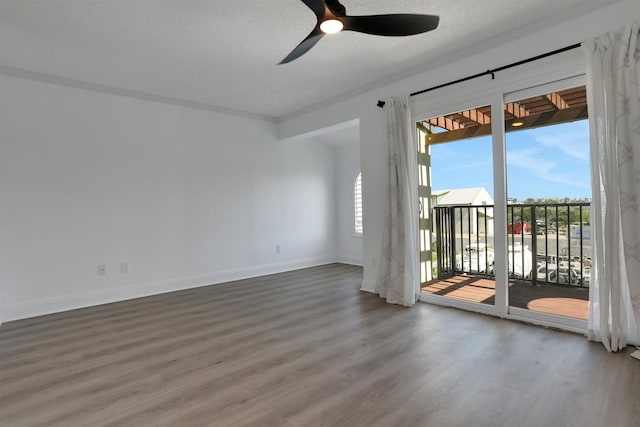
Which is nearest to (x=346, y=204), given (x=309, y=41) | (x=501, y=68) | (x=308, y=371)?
(x=501, y=68)

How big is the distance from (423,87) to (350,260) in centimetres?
357

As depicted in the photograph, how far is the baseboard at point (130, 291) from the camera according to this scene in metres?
3.66

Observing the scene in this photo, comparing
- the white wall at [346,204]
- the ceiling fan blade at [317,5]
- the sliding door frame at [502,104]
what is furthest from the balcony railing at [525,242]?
the ceiling fan blade at [317,5]

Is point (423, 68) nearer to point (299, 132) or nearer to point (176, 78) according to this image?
point (299, 132)

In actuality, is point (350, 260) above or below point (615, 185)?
below

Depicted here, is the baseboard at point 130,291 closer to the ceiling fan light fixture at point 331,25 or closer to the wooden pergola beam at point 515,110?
the ceiling fan light fixture at point 331,25

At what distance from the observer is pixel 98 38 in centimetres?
301

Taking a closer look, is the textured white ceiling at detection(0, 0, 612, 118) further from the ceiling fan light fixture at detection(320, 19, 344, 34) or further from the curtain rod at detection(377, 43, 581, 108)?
the ceiling fan light fixture at detection(320, 19, 344, 34)

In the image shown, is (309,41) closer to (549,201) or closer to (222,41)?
(222,41)

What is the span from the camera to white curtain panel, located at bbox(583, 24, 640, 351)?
96.0 inches

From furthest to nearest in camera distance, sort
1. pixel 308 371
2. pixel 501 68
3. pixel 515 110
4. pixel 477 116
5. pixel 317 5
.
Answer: pixel 477 116
pixel 515 110
pixel 501 68
pixel 308 371
pixel 317 5

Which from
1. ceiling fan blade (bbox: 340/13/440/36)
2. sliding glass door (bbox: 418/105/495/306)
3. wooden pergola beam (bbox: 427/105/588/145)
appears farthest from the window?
ceiling fan blade (bbox: 340/13/440/36)

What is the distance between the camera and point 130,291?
435cm

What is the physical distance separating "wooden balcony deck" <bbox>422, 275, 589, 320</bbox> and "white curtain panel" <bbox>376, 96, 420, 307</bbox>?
1.26ft
